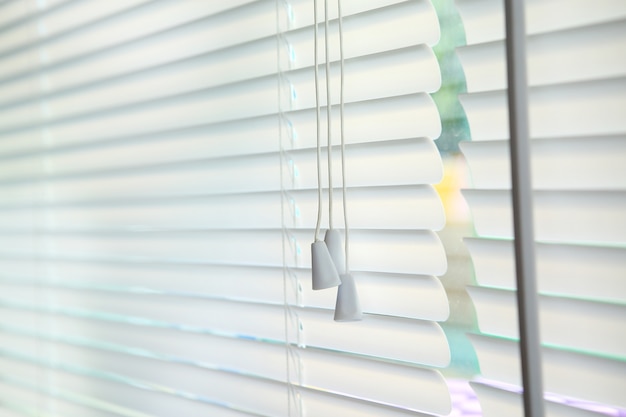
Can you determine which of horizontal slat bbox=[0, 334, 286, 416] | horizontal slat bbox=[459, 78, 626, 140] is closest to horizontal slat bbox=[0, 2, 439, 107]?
horizontal slat bbox=[459, 78, 626, 140]

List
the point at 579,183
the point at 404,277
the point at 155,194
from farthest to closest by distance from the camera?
the point at 155,194
the point at 404,277
the point at 579,183

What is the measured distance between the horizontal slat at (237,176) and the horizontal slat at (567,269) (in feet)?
0.41

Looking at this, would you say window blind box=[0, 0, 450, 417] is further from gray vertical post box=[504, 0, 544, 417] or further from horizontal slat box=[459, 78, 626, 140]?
gray vertical post box=[504, 0, 544, 417]

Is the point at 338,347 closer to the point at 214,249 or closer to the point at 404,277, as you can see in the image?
the point at 404,277

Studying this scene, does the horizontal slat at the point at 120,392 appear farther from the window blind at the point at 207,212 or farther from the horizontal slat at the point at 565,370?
the horizontal slat at the point at 565,370

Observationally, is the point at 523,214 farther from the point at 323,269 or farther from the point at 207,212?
the point at 207,212

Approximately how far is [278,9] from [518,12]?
50cm

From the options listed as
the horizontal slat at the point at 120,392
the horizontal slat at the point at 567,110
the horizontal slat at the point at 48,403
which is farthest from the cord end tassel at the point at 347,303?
the horizontal slat at the point at 48,403

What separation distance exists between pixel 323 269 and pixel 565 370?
0.29m

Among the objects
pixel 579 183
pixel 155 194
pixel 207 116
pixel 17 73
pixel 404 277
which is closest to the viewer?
pixel 579 183

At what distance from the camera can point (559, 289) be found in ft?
2.53

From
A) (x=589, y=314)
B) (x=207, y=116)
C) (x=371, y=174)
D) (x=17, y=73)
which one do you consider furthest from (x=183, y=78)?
(x=589, y=314)

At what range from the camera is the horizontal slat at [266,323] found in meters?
0.92

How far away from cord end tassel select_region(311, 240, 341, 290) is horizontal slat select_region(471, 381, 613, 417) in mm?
211
